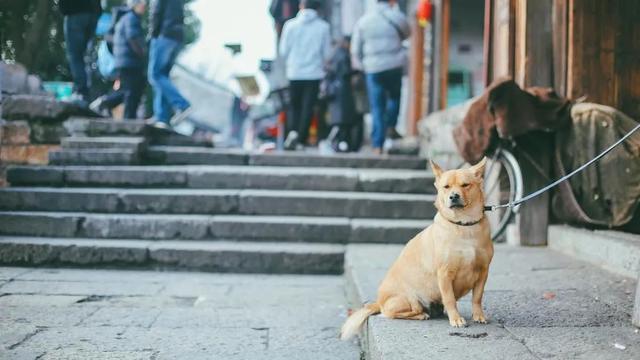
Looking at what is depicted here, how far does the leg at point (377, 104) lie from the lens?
8.12 m

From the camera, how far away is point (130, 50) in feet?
27.6

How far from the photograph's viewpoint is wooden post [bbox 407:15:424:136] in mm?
9680

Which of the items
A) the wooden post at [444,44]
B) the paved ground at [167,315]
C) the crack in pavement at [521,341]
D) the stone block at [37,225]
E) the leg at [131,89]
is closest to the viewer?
the crack in pavement at [521,341]

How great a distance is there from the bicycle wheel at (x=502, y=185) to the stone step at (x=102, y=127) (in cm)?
429

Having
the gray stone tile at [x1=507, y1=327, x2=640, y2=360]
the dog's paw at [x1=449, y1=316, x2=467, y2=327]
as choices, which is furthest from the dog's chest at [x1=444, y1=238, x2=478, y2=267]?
the gray stone tile at [x1=507, y1=327, x2=640, y2=360]

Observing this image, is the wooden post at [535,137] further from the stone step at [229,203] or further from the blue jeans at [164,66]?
the blue jeans at [164,66]

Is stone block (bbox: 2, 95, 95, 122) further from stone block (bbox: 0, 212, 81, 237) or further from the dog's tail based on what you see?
the dog's tail

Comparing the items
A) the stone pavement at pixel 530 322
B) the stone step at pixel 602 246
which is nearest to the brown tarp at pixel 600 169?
the stone step at pixel 602 246

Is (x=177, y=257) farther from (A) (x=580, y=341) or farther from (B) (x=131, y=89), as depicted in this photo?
(B) (x=131, y=89)

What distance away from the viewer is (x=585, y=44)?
5223 mm

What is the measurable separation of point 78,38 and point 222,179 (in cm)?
296

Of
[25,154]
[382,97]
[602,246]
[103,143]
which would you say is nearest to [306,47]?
[382,97]

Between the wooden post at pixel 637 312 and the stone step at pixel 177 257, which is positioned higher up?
the wooden post at pixel 637 312

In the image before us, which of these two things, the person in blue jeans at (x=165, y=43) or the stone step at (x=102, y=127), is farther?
the person in blue jeans at (x=165, y=43)
